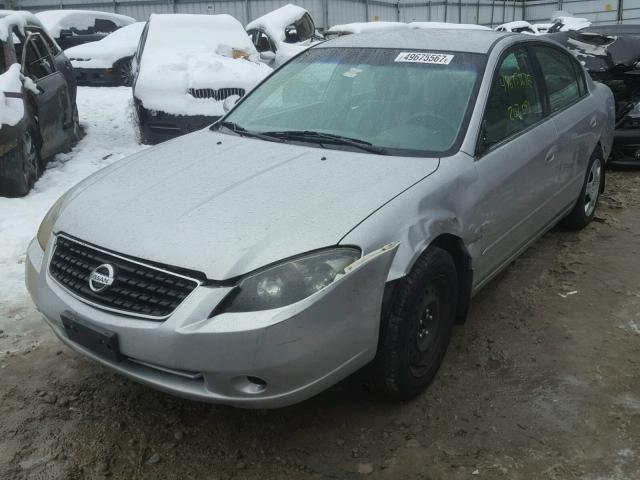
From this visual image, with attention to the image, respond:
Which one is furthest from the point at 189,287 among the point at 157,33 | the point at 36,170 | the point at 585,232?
the point at 157,33

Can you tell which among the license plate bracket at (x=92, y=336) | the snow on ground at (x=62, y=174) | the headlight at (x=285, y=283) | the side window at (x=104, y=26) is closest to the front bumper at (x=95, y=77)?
the snow on ground at (x=62, y=174)

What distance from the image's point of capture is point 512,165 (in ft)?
11.2

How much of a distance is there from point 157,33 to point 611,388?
787 cm

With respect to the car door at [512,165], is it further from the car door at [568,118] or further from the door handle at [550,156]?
the car door at [568,118]

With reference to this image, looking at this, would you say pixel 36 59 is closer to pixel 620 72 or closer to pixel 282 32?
pixel 620 72

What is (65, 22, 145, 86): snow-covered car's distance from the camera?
39.9ft

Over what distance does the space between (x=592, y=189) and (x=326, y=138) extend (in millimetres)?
2790

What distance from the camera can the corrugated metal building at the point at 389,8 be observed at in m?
21.1

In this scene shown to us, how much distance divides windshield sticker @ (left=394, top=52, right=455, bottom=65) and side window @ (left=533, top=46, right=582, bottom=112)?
877 millimetres

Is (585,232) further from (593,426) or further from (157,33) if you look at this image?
(157,33)

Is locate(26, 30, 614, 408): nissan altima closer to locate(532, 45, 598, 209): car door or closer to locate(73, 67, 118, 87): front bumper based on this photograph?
locate(532, 45, 598, 209): car door

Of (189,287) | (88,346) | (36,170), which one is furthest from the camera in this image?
(36,170)

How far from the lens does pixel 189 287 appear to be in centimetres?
231

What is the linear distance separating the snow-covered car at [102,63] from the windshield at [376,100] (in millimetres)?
9328
